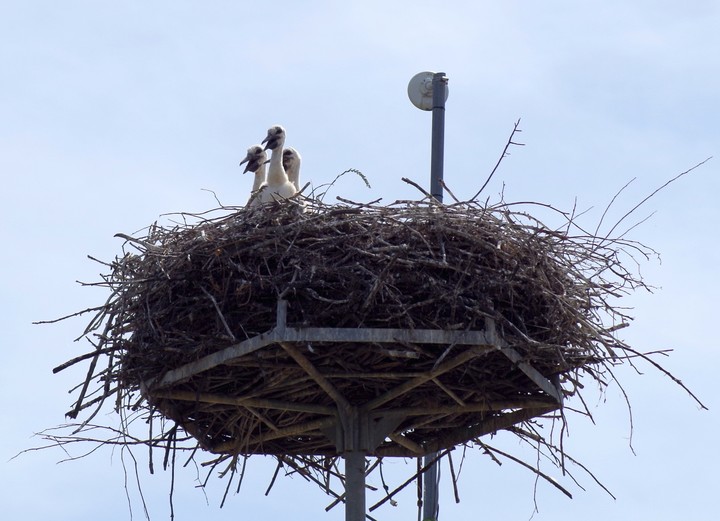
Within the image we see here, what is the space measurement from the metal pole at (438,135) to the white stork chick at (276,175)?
1.32 meters

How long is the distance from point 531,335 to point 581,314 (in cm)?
44

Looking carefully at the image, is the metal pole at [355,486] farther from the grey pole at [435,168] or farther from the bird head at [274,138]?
the bird head at [274,138]

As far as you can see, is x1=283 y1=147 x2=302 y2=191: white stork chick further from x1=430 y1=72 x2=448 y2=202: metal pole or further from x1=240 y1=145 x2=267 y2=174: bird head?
x1=430 y1=72 x2=448 y2=202: metal pole

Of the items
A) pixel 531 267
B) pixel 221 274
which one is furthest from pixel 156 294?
pixel 531 267

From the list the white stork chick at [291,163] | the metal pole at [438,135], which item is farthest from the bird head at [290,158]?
the metal pole at [438,135]

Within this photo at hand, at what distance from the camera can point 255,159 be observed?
17391 mm

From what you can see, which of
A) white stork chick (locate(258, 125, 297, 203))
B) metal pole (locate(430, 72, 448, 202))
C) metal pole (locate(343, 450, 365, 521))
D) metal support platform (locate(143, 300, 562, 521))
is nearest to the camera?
metal support platform (locate(143, 300, 562, 521))

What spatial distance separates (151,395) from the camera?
44.5ft

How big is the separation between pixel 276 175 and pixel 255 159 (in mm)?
872

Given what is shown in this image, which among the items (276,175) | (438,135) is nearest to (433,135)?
(438,135)

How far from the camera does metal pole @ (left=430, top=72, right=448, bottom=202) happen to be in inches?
573

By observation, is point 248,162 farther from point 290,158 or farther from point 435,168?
point 435,168

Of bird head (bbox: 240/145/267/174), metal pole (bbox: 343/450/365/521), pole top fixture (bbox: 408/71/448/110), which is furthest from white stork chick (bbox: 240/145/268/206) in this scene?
metal pole (bbox: 343/450/365/521)

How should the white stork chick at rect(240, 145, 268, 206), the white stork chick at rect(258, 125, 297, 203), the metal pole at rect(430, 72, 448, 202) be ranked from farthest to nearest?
1. the white stork chick at rect(240, 145, 268, 206)
2. the white stork chick at rect(258, 125, 297, 203)
3. the metal pole at rect(430, 72, 448, 202)
